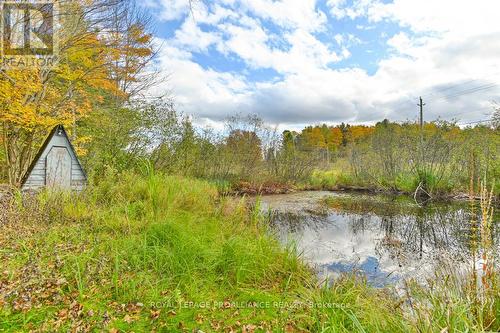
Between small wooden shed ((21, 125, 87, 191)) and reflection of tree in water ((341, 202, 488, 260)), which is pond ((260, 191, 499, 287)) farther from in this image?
Result: small wooden shed ((21, 125, 87, 191))

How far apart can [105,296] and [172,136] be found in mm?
8591

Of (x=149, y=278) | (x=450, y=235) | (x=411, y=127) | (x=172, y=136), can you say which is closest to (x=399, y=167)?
(x=411, y=127)

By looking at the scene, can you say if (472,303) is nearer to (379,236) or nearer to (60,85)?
(379,236)

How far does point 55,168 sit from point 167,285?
465 centimetres

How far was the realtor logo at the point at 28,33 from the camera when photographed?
6.29m

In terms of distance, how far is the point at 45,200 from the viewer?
449cm

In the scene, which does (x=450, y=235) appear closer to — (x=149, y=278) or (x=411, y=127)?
(x=149, y=278)

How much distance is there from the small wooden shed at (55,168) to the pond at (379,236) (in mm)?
4389

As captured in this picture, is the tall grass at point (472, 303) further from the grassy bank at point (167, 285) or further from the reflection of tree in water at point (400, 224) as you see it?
the reflection of tree in water at point (400, 224)

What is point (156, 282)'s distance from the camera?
2.66 m

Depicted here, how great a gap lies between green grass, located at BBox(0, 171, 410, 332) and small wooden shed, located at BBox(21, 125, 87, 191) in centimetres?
144

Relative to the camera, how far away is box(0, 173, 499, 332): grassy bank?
2.05 metres

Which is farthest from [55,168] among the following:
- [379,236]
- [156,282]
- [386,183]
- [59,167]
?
[386,183]

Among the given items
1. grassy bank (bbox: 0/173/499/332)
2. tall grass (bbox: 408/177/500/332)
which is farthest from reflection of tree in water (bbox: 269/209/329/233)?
tall grass (bbox: 408/177/500/332)
